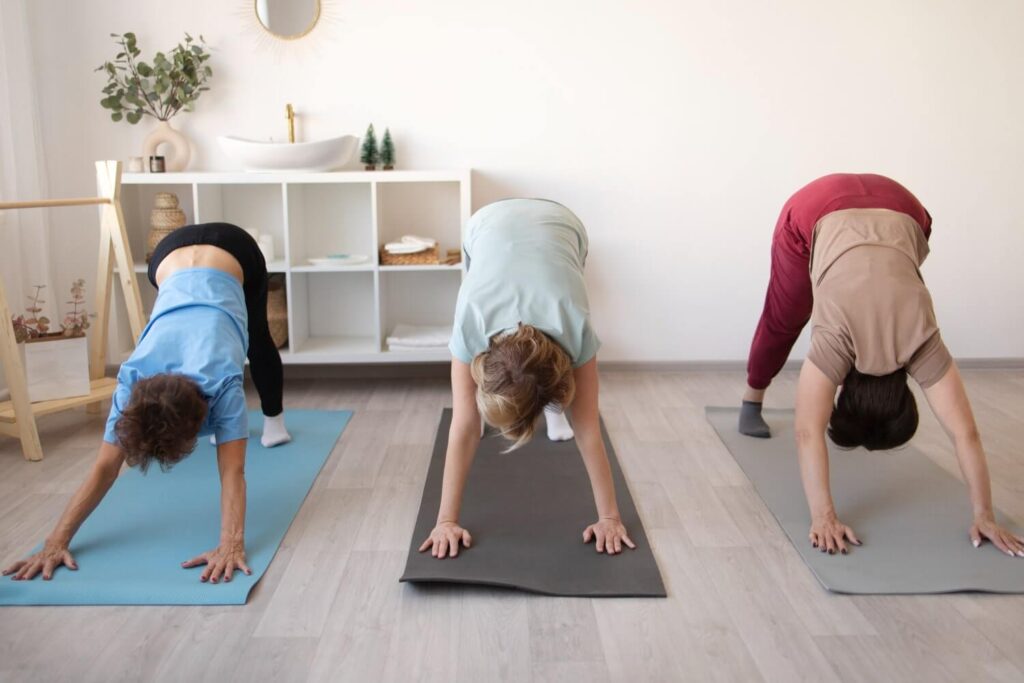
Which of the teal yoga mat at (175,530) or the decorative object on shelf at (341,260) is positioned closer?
the teal yoga mat at (175,530)

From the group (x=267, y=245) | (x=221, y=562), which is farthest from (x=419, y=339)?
(x=221, y=562)

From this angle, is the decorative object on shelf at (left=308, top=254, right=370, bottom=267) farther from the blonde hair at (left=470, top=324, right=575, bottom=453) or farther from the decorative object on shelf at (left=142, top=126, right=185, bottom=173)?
the blonde hair at (left=470, top=324, right=575, bottom=453)

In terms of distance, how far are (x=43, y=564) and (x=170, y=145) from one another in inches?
87.4

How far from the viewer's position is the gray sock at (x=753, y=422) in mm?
3252

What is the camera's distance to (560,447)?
3.11 metres

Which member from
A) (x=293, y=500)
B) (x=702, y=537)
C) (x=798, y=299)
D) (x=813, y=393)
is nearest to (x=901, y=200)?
(x=798, y=299)

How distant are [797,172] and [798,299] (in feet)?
4.73

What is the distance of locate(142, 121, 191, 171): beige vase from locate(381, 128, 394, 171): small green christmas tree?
2.86 feet

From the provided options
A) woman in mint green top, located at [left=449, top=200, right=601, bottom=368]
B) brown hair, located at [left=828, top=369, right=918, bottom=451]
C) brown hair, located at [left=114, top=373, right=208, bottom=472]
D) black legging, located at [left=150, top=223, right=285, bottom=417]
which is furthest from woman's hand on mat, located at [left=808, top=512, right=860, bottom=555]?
black legging, located at [left=150, top=223, right=285, bottom=417]

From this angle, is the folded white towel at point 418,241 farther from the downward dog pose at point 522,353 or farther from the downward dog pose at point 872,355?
the downward dog pose at point 872,355

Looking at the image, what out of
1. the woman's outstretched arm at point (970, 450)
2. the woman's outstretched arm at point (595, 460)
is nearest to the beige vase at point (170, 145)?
the woman's outstretched arm at point (595, 460)

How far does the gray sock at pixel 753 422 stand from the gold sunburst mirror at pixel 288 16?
8.20 ft

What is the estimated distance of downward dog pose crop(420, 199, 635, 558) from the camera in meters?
1.97

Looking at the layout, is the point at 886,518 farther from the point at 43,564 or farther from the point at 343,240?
the point at 343,240
